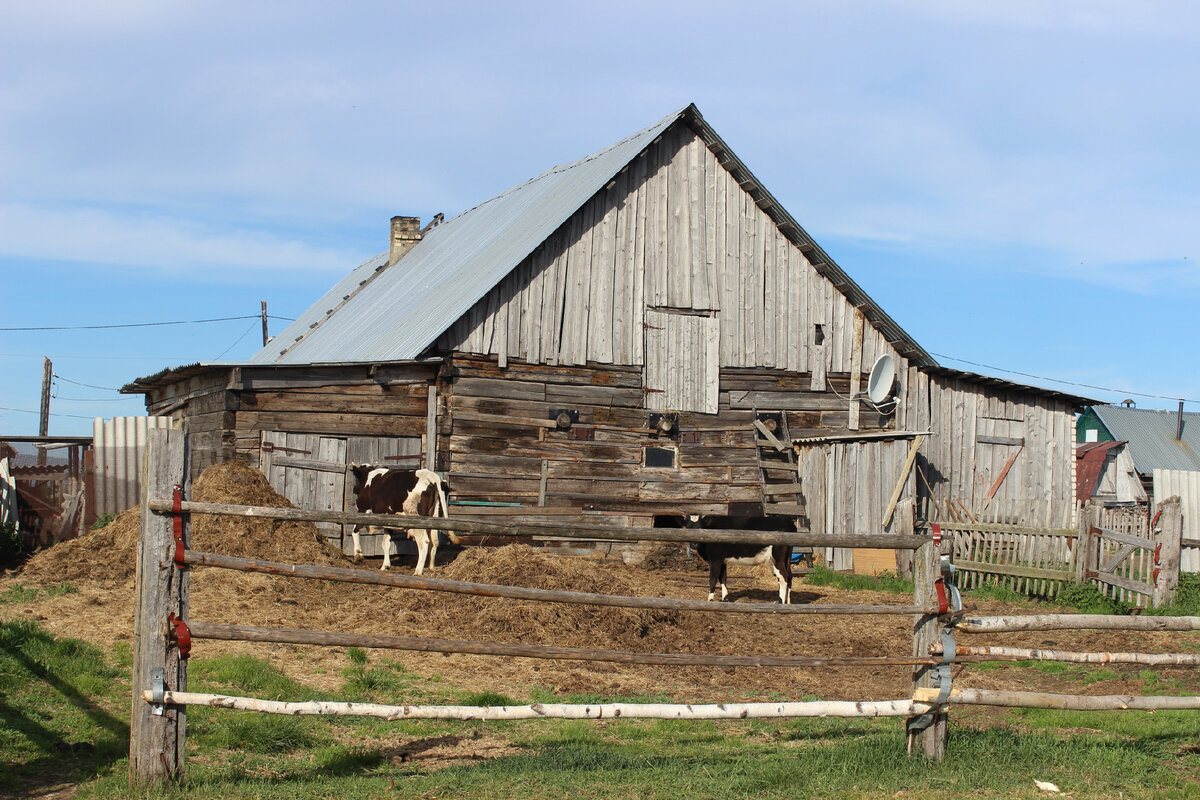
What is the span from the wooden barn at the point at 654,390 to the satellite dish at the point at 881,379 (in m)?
0.04

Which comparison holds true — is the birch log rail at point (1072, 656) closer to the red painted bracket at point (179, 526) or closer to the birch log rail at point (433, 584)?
the birch log rail at point (433, 584)

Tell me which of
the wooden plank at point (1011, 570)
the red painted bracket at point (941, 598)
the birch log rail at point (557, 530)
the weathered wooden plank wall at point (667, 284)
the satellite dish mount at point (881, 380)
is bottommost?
the wooden plank at point (1011, 570)

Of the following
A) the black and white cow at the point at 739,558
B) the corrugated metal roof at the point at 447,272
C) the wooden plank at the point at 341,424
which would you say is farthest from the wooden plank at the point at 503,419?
the black and white cow at the point at 739,558

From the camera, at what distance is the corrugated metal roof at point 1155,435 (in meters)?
52.5

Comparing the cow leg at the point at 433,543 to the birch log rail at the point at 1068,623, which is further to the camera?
the cow leg at the point at 433,543

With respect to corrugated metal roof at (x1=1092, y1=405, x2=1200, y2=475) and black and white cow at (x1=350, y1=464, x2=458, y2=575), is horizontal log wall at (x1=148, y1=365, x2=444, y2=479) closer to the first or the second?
black and white cow at (x1=350, y1=464, x2=458, y2=575)

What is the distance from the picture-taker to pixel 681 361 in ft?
62.2

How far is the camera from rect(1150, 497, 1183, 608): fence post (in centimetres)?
1298

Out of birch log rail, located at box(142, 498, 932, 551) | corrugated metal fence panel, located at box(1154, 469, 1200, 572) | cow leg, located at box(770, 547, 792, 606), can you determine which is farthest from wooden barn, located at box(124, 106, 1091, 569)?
birch log rail, located at box(142, 498, 932, 551)

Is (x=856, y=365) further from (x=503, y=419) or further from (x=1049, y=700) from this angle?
(x=1049, y=700)

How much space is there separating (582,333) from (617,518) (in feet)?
11.0

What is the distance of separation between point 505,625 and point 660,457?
29.7 feet

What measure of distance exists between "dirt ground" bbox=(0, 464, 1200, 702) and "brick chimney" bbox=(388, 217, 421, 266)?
15650 millimetres

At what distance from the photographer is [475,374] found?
17.4 m
